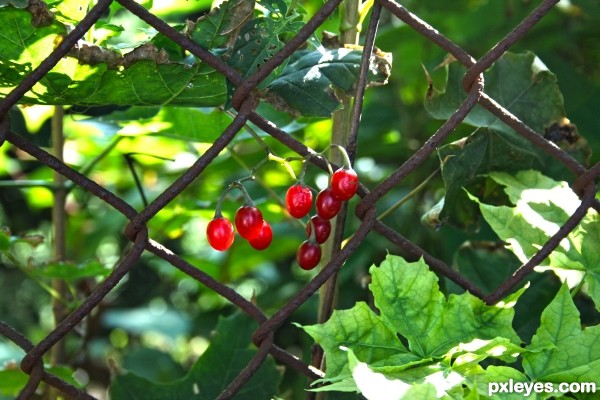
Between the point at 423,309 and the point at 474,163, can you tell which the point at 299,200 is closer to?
the point at 423,309

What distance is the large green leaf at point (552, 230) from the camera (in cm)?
90

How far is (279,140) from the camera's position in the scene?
0.77 metres

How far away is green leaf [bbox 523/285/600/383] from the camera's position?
806 mm

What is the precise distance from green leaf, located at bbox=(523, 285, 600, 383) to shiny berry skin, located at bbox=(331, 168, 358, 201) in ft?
0.76

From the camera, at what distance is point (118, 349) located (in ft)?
8.48

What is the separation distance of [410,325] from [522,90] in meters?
0.41

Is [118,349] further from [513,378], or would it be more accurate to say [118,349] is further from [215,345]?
[513,378]

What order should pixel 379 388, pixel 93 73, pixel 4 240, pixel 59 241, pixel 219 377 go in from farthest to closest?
pixel 59 241 < pixel 219 377 < pixel 4 240 < pixel 93 73 < pixel 379 388

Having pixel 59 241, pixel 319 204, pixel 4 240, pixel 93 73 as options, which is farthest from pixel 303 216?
pixel 59 241

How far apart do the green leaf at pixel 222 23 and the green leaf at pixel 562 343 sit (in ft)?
1.32

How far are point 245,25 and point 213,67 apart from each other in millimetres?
70

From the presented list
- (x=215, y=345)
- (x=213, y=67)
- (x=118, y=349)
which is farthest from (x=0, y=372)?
(x=118, y=349)

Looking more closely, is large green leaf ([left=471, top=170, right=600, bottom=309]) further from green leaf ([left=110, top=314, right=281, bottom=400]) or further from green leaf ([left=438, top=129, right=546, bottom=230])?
green leaf ([left=110, top=314, right=281, bottom=400])

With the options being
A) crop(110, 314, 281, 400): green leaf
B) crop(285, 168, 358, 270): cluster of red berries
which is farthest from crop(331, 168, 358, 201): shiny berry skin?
crop(110, 314, 281, 400): green leaf
